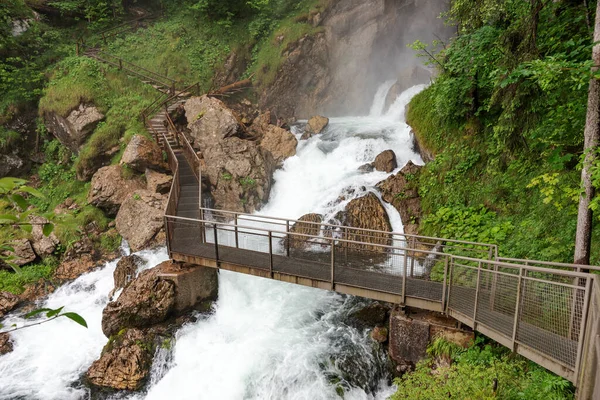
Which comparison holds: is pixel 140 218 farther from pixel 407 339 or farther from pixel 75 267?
pixel 407 339

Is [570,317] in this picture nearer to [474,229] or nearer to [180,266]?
[474,229]

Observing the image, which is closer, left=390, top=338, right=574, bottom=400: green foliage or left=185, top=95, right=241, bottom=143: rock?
left=390, top=338, right=574, bottom=400: green foliage

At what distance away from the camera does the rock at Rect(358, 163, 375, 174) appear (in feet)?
49.1

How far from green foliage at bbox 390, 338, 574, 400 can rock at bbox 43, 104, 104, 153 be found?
17780 mm

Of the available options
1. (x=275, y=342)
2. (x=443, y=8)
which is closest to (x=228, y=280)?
(x=275, y=342)

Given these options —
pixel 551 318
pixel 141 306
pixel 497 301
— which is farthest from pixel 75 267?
pixel 551 318

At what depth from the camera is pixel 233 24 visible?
24.1 meters

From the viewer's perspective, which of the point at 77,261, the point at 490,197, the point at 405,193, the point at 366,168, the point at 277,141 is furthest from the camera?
the point at 277,141

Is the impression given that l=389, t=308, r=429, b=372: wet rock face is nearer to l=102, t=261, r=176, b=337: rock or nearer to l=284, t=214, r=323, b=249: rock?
l=284, t=214, r=323, b=249: rock

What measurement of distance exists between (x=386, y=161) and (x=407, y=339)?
806cm

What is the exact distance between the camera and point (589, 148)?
5152 mm

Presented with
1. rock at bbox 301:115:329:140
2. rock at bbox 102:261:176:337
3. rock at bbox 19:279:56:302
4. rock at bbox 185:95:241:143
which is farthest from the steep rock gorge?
rock at bbox 102:261:176:337

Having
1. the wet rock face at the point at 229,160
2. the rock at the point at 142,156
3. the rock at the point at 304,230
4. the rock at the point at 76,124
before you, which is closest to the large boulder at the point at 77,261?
the rock at the point at 142,156

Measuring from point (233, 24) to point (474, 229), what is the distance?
2118cm
